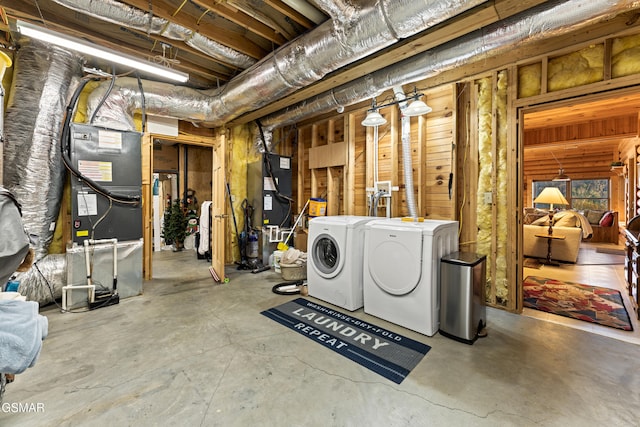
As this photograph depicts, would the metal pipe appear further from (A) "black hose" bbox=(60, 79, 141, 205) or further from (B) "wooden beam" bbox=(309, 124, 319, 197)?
(A) "black hose" bbox=(60, 79, 141, 205)

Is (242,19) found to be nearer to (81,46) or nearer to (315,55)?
(315,55)

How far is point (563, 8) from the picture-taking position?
191 centimetres

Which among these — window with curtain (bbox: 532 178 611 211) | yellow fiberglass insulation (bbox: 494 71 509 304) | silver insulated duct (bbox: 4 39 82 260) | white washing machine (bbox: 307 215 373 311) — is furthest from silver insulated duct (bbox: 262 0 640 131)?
window with curtain (bbox: 532 178 611 211)

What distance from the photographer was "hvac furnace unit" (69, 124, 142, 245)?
3.00 m

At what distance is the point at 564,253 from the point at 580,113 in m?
2.62

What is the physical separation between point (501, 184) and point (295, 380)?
2780 mm

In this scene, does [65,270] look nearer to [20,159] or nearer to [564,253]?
[20,159]

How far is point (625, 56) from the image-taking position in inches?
92.0

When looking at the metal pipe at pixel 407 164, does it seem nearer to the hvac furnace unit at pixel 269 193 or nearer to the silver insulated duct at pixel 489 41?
the silver insulated duct at pixel 489 41

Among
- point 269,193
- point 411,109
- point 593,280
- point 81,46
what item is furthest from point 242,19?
point 593,280

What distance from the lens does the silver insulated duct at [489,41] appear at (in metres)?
1.84

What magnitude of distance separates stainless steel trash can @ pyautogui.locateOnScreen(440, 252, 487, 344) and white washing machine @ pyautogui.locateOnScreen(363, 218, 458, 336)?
0.08 m

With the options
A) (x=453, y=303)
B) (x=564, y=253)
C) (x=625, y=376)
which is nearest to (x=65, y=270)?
(x=453, y=303)

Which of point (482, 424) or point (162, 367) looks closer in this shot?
point (482, 424)
